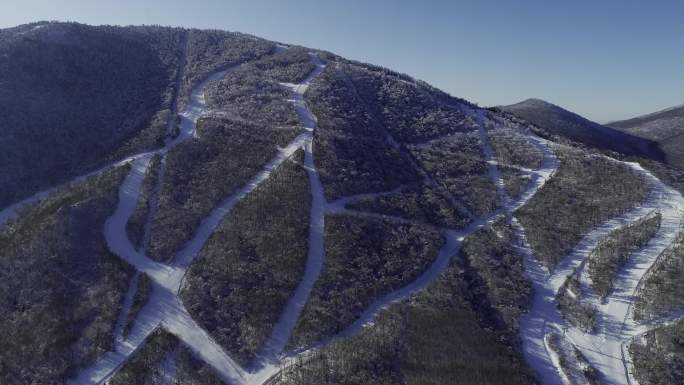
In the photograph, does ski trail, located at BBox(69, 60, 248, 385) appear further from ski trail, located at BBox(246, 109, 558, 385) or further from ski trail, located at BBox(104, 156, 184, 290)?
ski trail, located at BBox(246, 109, 558, 385)

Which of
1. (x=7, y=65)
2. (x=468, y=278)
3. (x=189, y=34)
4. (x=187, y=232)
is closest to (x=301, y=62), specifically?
(x=189, y=34)

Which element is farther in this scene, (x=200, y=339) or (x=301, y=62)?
(x=301, y=62)

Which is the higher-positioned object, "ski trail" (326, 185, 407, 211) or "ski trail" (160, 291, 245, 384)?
"ski trail" (326, 185, 407, 211)

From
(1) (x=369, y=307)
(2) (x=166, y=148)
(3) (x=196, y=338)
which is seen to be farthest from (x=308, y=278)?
(2) (x=166, y=148)

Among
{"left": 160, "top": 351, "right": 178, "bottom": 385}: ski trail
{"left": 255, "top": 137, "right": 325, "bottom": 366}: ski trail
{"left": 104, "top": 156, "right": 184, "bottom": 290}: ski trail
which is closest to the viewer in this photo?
{"left": 160, "top": 351, "right": 178, "bottom": 385}: ski trail

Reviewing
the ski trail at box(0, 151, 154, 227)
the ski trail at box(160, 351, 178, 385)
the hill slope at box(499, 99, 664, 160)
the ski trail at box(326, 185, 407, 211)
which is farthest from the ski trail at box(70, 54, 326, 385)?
the hill slope at box(499, 99, 664, 160)

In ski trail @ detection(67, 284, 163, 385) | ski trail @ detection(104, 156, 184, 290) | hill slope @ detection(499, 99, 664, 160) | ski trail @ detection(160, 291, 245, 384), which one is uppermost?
hill slope @ detection(499, 99, 664, 160)

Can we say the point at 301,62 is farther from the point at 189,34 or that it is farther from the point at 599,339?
the point at 599,339
